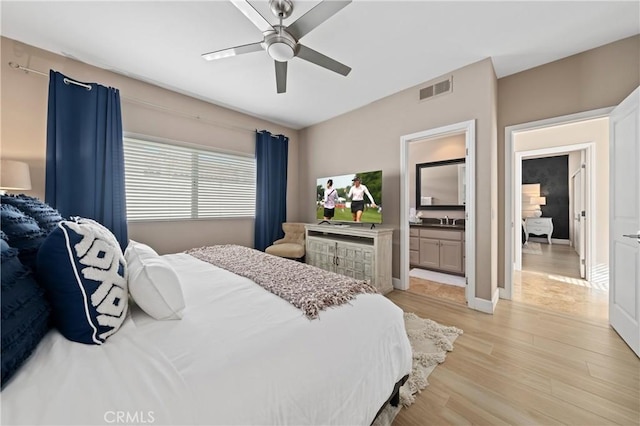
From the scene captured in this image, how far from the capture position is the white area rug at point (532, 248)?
5605mm

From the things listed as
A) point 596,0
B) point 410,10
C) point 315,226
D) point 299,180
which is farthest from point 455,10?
point 299,180

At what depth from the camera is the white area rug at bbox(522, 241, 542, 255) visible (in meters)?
5.61

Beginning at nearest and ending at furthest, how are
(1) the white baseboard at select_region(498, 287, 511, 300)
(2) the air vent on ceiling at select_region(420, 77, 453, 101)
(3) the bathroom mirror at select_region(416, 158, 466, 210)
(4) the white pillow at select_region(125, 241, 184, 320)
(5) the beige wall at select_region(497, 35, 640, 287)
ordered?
(4) the white pillow at select_region(125, 241, 184, 320)
(5) the beige wall at select_region(497, 35, 640, 287)
(2) the air vent on ceiling at select_region(420, 77, 453, 101)
(1) the white baseboard at select_region(498, 287, 511, 300)
(3) the bathroom mirror at select_region(416, 158, 466, 210)

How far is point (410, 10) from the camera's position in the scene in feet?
6.27

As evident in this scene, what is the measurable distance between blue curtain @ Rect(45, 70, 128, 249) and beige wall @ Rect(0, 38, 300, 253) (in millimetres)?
129

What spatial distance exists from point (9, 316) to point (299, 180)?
434cm

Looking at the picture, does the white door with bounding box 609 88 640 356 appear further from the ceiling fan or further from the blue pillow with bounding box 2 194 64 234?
the blue pillow with bounding box 2 194 64 234

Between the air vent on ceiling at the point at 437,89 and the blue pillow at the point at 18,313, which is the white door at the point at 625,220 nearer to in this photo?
the air vent on ceiling at the point at 437,89

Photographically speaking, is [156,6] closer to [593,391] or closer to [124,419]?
[124,419]

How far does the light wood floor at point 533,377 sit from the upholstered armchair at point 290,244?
2119 millimetres

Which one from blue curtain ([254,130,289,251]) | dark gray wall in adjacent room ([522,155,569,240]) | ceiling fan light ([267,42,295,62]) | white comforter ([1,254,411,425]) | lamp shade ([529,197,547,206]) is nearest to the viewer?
white comforter ([1,254,411,425])

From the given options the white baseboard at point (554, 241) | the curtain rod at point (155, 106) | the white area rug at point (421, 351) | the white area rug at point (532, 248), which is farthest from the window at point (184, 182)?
the white baseboard at point (554, 241)

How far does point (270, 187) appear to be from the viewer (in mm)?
4227

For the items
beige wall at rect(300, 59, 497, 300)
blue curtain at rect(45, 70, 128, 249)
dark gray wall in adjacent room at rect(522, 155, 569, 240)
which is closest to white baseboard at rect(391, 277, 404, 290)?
beige wall at rect(300, 59, 497, 300)
